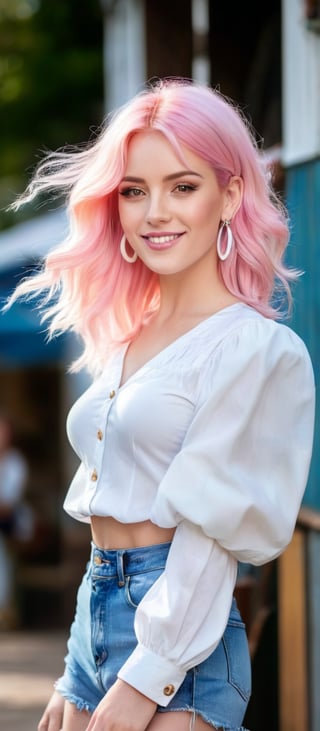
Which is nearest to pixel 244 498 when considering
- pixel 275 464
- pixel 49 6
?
Result: pixel 275 464

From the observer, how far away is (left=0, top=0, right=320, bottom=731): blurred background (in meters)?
5.44

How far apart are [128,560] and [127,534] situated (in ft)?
0.19

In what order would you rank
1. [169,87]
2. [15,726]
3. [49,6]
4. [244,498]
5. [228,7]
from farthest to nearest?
[49,6] < [228,7] < [15,726] < [169,87] < [244,498]

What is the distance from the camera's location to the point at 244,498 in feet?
9.49

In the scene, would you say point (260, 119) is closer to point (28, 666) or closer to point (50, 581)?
point (28, 666)

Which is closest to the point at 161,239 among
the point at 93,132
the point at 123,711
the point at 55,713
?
the point at 93,132

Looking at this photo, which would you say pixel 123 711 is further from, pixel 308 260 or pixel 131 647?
pixel 308 260

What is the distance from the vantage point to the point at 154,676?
2.88 m

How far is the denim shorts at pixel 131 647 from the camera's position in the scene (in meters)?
2.98

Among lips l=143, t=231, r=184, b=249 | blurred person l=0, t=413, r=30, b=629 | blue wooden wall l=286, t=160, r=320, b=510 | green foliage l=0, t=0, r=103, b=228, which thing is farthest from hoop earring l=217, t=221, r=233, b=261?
green foliage l=0, t=0, r=103, b=228

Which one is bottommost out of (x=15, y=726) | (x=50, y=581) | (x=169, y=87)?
(x=50, y=581)

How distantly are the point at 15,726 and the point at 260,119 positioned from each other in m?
3.30

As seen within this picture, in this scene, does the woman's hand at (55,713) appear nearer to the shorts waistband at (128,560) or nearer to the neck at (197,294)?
the shorts waistband at (128,560)

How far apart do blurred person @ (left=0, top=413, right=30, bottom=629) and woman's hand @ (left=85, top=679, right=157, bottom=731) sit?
9989 mm
